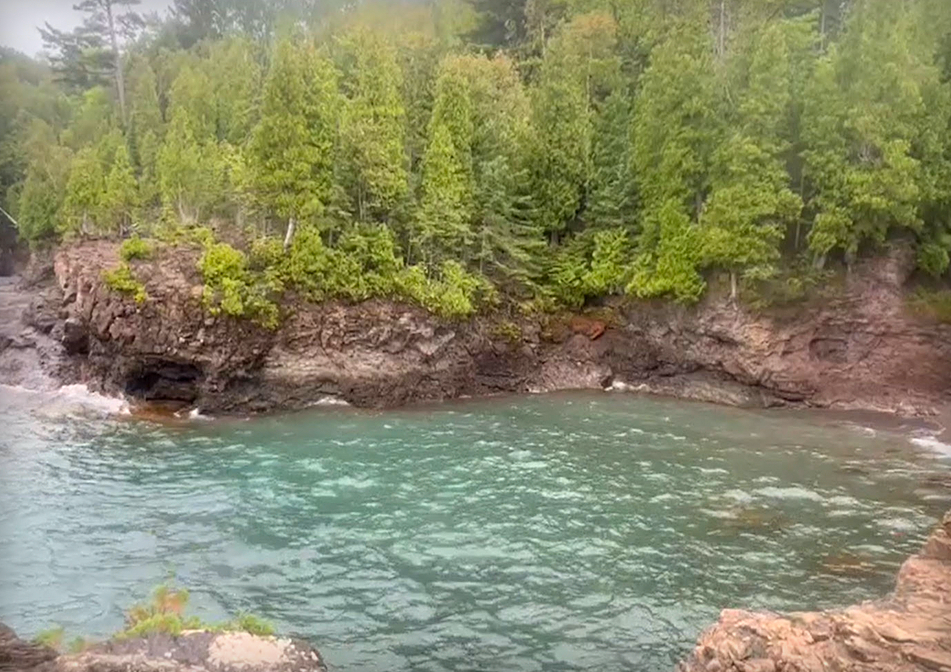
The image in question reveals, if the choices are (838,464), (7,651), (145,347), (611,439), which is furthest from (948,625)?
(145,347)

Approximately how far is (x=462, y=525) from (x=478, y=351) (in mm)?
14955

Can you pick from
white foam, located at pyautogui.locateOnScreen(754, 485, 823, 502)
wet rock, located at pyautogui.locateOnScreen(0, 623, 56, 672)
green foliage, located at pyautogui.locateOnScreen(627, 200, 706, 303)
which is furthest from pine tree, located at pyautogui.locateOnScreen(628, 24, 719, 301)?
wet rock, located at pyautogui.locateOnScreen(0, 623, 56, 672)

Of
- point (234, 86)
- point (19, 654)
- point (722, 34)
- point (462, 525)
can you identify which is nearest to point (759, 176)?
point (722, 34)

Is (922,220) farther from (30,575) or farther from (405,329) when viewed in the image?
(30,575)

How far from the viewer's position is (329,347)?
30188 mm

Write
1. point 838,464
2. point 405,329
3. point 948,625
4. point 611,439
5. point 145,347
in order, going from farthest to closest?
1. point 405,329
2. point 145,347
3. point 611,439
4. point 838,464
5. point 948,625

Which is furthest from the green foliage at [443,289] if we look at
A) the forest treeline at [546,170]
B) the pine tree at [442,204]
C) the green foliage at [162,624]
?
the green foliage at [162,624]

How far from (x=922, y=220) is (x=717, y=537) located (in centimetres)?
1836

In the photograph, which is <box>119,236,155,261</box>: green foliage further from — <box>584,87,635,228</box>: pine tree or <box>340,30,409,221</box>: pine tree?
<box>584,87,635,228</box>: pine tree

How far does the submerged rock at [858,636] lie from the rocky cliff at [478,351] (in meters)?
20.1

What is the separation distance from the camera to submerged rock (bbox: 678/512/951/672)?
28.8 feet

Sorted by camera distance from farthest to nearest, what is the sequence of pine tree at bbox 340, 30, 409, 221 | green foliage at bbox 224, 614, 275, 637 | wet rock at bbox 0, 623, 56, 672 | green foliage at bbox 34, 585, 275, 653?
pine tree at bbox 340, 30, 409, 221
green foliage at bbox 224, 614, 275, 637
green foliage at bbox 34, 585, 275, 653
wet rock at bbox 0, 623, 56, 672

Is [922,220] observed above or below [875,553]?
above

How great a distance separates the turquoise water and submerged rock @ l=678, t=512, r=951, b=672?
113 inches
